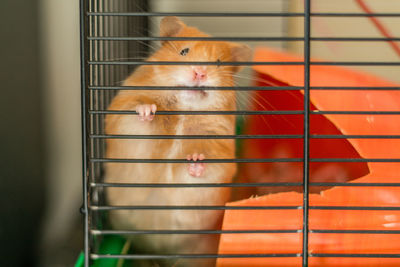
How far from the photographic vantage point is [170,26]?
1394 mm

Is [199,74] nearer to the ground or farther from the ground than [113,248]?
farther from the ground

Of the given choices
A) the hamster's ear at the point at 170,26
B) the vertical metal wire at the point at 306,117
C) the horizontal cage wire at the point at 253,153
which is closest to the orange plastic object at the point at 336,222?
the horizontal cage wire at the point at 253,153

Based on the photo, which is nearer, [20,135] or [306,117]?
[306,117]

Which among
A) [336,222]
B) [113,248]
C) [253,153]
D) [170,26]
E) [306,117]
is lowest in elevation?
[113,248]

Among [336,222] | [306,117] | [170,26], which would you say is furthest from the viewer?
[170,26]

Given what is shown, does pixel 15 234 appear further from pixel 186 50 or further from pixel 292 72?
pixel 292 72

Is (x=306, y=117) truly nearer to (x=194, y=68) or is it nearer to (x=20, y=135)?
(x=194, y=68)

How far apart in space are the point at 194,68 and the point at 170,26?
0.17 metres

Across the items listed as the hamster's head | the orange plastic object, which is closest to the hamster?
the hamster's head

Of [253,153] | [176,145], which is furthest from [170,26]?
[253,153]

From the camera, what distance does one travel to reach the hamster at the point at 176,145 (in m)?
1.36

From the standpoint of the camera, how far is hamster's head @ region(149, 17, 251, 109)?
1323 mm

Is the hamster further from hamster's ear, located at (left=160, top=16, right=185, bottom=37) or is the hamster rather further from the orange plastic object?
the orange plastic object

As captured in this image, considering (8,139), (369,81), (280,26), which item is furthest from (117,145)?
(280,26)
